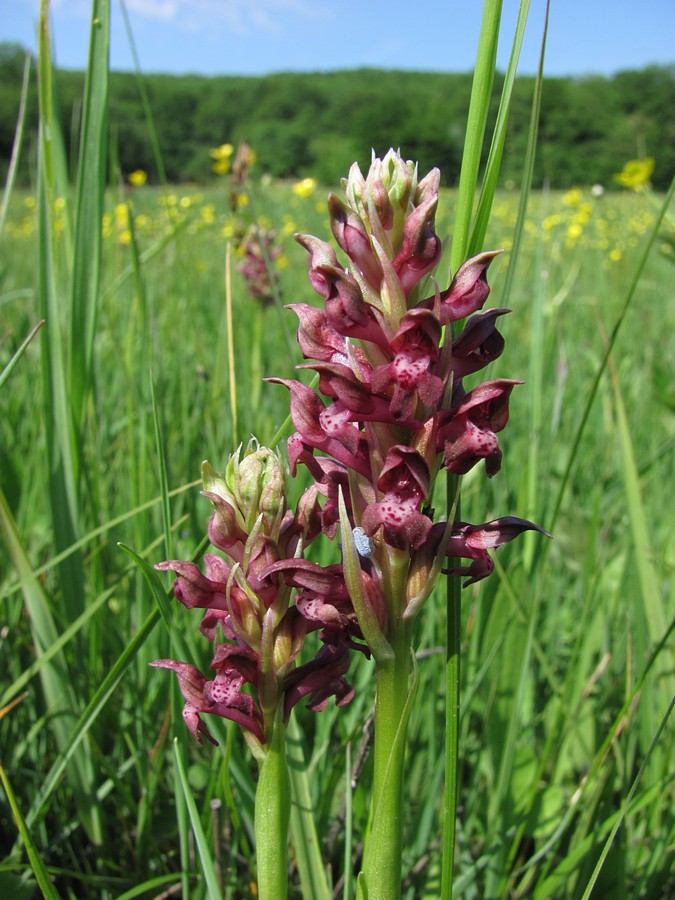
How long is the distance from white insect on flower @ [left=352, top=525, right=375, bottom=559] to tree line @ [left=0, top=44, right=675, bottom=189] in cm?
35

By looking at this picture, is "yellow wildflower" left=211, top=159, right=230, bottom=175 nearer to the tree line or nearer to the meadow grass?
the tree line

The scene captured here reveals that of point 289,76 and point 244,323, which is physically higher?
point 289,76

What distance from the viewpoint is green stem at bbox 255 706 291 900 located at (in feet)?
2.44

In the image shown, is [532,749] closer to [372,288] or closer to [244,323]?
[372,288]

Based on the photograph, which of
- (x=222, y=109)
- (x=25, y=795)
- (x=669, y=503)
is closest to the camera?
(x=25, y=795)

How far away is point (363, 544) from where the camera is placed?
27.0 inches

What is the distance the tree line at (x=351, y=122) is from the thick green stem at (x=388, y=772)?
1.52 ft

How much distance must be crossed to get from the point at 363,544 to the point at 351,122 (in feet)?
134

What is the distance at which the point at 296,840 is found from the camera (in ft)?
3.07

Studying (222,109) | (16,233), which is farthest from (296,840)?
(222,109)

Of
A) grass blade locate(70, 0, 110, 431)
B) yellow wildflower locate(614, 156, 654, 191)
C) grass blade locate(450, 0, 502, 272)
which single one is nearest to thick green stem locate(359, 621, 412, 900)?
grass blade locate(450, 0, 502, 272)

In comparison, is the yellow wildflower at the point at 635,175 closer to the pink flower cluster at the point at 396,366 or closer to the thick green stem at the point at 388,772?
the pink flower cluster at the point at 396,366

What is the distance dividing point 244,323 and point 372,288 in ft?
10.3

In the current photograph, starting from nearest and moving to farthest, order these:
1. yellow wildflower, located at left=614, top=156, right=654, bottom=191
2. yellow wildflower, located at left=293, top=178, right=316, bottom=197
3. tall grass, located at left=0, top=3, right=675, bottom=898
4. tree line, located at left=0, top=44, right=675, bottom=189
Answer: tall grass, located at left=0, top=3, right=675, bottom=898 < yellow wildflower, located at left=614, top=156, right=654, bottom=191 < yellow wildflower, located at left=293, top=178, right=316, bottom=197 < tree line, located at left=0, top=44, right=675, bottom=189
